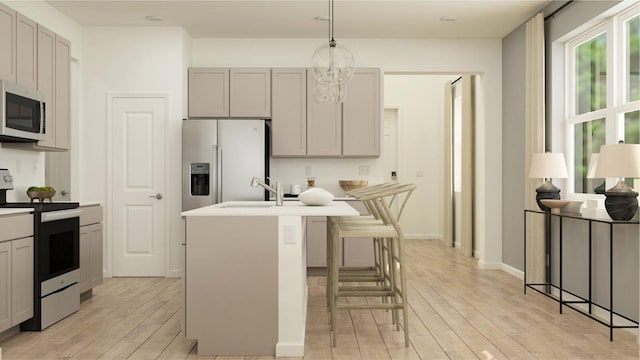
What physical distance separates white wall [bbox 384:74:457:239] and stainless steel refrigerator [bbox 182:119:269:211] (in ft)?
12.7

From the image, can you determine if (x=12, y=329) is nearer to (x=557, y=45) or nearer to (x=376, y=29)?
(x=376, y=29)

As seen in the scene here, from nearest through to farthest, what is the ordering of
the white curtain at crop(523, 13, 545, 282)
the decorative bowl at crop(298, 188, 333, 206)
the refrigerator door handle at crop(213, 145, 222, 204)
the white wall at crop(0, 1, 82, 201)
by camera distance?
the decorative bowl at crop(298, 188, 333, 206) < the white wall at crop(0, 1, 82, 201) < the white curtain at crop(523, 13, 545, 282) < the refrigerator door handle at crop(213, 145, 222, 204)

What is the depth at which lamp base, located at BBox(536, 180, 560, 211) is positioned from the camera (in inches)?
178

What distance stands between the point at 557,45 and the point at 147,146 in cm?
420

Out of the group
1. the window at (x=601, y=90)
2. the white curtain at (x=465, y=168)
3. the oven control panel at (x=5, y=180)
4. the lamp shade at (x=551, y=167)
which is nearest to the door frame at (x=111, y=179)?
the oven control panel at (x=5, y=180)

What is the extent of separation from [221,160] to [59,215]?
1971mm

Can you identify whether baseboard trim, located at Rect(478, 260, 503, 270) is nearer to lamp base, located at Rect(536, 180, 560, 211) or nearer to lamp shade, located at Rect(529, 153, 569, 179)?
lamp base, located at Rect(536, 180, 560, 211)

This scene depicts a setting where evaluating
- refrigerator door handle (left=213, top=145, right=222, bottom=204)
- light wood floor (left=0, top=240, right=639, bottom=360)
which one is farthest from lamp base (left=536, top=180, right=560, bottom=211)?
refrigerator door handle (left=213, top=145, right=222, bottom=204)

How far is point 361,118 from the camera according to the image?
5.98 metres

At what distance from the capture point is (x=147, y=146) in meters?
5.72

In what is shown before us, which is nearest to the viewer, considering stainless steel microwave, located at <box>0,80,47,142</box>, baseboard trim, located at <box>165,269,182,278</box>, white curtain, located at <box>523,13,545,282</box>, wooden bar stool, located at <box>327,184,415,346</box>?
wooden bar stool, located at <box>327,184,415,346</box>

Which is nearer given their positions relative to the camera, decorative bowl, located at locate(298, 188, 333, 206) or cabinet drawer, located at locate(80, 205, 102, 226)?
decorative bowl, located at locate(298, 188, 333, 206)

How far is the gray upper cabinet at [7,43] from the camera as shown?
3.71 meters

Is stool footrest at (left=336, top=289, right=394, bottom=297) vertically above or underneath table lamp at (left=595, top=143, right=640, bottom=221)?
underneath
